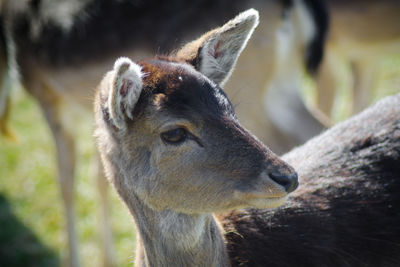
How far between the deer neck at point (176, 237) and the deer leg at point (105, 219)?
2887 millimetres

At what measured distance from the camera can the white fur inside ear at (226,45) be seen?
2715 mm

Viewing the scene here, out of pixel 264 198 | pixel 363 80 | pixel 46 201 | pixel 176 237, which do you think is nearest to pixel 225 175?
pixel 264 198

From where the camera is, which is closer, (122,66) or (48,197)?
(122,66)

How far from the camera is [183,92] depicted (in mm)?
2414

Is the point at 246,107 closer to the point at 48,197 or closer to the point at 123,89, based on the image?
the point at 123,89

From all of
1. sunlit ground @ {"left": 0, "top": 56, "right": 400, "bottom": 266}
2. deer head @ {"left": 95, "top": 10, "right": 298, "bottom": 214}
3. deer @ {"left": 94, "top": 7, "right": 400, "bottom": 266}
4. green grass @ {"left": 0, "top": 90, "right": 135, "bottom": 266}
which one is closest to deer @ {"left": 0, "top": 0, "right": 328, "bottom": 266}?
green grass @ {"left": 0, "top": 90, "right": 135, "bottom": 266}

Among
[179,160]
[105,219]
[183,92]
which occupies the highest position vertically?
[105,219]

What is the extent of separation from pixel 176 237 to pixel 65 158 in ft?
10.3

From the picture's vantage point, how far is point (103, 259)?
542 centimetres

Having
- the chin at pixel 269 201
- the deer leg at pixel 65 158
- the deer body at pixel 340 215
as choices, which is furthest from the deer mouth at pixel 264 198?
the deer leg at pixel 65 158

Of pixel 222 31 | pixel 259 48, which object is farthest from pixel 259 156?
pixel 259 48

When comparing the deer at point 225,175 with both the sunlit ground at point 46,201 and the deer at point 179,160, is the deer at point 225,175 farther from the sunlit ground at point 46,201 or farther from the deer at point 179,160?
the sunlit ground at point 46,201

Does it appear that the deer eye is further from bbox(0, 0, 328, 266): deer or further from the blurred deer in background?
the blurred deer in background

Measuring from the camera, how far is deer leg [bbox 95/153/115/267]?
5.41 metres
